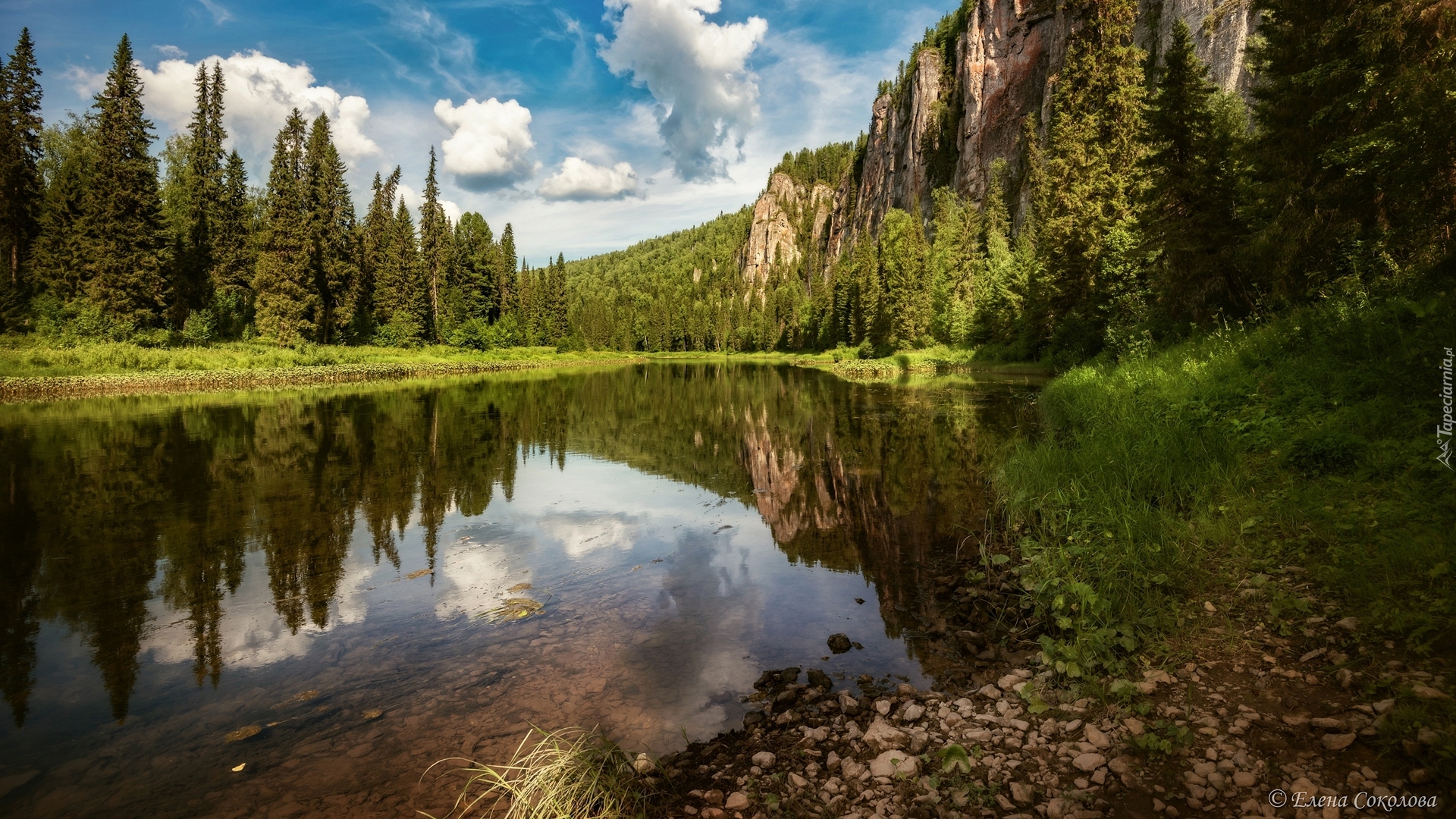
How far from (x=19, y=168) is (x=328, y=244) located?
18.8m

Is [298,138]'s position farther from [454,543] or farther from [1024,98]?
[1024,98]

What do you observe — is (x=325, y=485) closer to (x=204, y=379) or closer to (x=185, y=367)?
(x=204, y=379)

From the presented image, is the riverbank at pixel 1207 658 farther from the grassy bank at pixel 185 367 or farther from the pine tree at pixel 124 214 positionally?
the pine tree at pixel 124 214

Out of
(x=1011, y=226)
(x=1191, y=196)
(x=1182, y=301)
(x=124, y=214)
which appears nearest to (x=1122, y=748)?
(x=1182, y=301)

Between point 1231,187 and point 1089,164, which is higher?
point 1089,164

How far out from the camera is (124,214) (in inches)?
1572

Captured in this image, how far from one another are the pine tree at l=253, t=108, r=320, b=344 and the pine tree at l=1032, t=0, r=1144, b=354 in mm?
53625

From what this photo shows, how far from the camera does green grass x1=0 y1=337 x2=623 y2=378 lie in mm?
32906

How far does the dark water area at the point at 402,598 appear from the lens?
5.18m

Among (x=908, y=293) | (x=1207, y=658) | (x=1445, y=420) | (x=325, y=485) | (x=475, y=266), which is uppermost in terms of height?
(x=475, y=266)

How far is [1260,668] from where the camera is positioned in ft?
14.9

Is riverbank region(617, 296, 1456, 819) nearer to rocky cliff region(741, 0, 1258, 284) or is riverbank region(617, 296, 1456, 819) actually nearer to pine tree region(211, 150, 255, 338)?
rocky cliff region(741, 0, 1258, 284)

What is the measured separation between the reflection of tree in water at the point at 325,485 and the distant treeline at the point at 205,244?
16098mm

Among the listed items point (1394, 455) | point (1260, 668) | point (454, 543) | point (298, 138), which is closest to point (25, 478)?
point (454, 543)
